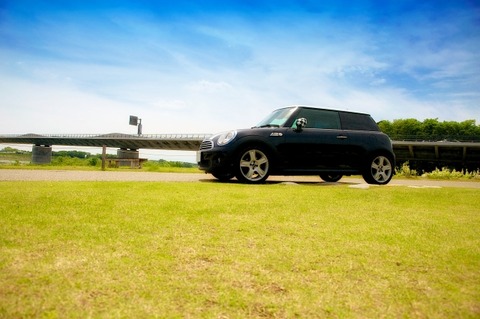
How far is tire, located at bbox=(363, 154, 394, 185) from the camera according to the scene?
8.12 m

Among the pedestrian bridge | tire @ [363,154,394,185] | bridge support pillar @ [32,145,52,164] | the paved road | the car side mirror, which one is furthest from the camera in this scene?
bridge support pillar @ [32,145,52,164]

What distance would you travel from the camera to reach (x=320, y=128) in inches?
308

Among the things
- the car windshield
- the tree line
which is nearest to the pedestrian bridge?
the car windshield

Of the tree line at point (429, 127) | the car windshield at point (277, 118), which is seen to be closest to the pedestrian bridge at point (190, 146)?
the car windshield at point (277, 118)

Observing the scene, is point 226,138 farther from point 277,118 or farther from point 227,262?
point 227,262

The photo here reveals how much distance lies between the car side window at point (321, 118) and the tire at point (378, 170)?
53.3 inches

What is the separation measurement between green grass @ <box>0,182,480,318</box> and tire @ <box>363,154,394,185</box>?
15.7 ft

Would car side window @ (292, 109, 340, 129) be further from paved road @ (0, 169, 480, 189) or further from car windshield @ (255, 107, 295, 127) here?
paved road @ (0, 169, 480, 189)

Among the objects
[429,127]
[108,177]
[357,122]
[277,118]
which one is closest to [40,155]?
[108,177]

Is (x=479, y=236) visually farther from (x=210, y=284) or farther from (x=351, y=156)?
(x=351, y=156)

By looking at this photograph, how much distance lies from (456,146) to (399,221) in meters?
44.3

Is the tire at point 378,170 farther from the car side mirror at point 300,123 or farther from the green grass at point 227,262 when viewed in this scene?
the green grass at point 227,262

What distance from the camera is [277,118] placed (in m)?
7.81

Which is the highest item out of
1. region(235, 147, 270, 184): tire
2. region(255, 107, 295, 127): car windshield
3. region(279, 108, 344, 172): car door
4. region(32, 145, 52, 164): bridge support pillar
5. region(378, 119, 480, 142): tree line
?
region(378, 119, 480, 142): tree line
